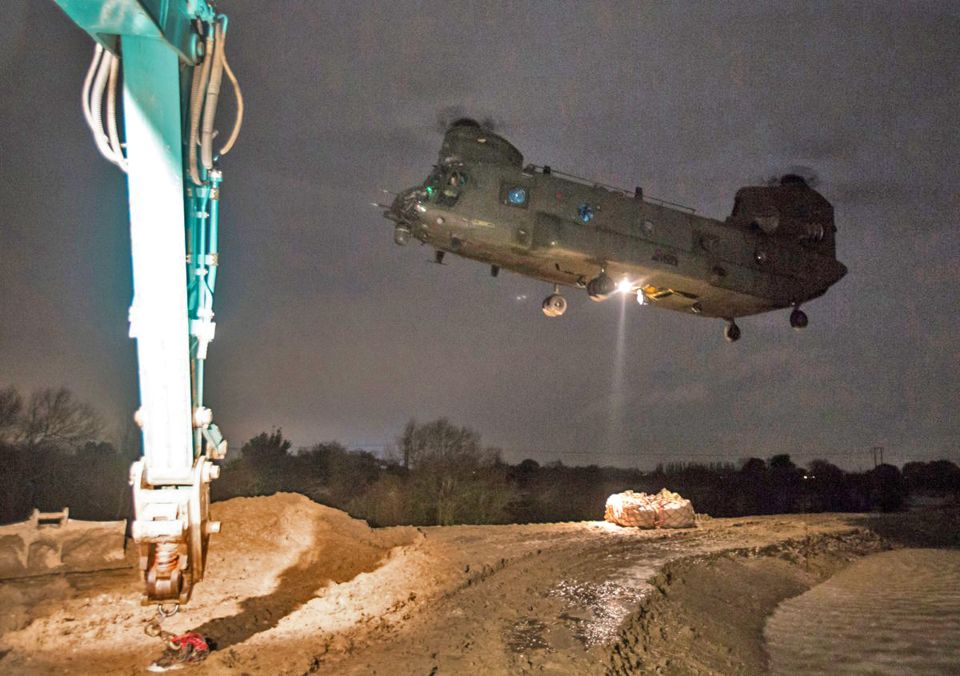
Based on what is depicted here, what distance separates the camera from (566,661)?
7.02m

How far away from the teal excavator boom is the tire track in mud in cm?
742

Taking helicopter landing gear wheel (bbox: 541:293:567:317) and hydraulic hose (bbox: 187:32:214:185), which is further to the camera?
helicopter landing gear wheel (bbox: 541:293:567:317)

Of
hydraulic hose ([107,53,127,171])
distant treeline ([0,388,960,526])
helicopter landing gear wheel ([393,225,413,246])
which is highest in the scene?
helicopter landing gear wheel ([393,225,413,246])

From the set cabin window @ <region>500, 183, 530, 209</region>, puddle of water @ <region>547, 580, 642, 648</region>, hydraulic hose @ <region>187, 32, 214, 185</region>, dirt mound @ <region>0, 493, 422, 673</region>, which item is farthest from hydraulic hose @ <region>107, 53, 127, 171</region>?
cabin window @ <region>500, 183, 530, 209</region>

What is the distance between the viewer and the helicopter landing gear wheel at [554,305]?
14.9 metres

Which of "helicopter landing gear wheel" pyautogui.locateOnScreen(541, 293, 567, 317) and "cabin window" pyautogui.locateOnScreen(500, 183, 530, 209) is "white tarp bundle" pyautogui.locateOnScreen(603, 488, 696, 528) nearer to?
"helicopter landing gear wheel" pyautogui.locateOnScreen(541, 293, 567, 317)

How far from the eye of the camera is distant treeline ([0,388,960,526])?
2564 cm

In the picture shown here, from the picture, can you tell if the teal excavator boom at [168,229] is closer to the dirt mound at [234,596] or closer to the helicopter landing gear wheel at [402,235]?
the dirt mound at [234,596]

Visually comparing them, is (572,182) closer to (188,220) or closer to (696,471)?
(188,220)

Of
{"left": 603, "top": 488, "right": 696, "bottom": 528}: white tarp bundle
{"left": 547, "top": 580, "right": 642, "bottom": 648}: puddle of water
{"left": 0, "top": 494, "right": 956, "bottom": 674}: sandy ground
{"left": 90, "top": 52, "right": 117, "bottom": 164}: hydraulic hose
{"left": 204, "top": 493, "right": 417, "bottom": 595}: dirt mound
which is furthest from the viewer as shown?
{"left": 603, "top": 488, "right": 696, "bottom": 528}: white tarp bundle

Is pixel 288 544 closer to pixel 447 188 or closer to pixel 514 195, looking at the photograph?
pixel 447 188

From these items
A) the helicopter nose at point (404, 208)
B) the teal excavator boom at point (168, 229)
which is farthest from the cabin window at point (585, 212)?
the teal excavator boom at point (168, 229)

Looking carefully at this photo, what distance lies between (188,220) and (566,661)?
18.6ft

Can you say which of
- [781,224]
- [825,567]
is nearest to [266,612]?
[825,567]
